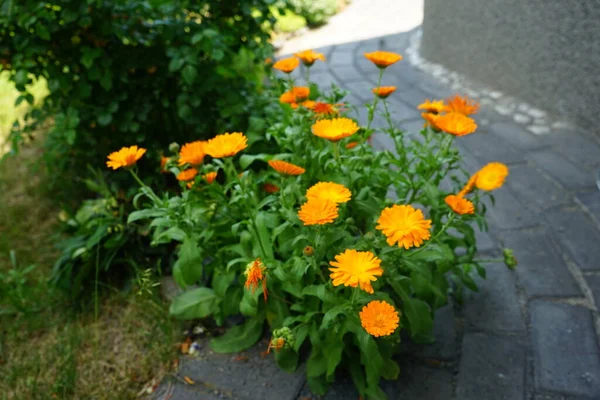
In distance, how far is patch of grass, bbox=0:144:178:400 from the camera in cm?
163

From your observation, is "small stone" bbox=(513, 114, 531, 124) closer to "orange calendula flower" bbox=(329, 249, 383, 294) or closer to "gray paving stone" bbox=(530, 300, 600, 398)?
"gray paving stone" bbox=(530, 300, 600, 398)

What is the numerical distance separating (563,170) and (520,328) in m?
Result: 1.10

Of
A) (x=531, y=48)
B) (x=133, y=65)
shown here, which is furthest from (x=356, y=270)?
(x=531, y=48)

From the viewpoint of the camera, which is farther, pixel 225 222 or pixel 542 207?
pixel 542 207

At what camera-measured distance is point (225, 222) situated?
61.3 inches

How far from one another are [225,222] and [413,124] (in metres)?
1.73

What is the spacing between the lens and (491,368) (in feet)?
4.99

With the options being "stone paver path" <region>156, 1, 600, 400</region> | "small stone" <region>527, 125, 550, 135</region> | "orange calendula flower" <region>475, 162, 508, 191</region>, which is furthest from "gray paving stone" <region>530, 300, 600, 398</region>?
"small stone" <region>527, 125, 550, 135</region>

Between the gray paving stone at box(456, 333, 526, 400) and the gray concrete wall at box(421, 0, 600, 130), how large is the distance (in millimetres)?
1649

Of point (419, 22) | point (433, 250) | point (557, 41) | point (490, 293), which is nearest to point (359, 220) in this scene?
point (433, 250)

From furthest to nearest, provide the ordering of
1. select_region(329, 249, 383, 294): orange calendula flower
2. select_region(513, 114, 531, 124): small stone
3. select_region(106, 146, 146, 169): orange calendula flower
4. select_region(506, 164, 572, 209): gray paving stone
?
select_region(513, 114, 531, 124): small stone
select_region(506, 164, 572, 209): gray paving stone
select_region(106, 146, 146, 169): orange calendula flower
select_region(329, 249, 383, 294): orange calendula flower

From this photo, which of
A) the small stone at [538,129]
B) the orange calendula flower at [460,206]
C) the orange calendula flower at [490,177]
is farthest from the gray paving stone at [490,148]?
the orange calendula flower at [460,206]

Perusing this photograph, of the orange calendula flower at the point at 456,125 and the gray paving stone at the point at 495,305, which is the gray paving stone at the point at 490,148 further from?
the orange calendula flower at the point at 456,125

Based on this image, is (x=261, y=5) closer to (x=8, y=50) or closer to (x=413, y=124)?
(x=8, y=50)
